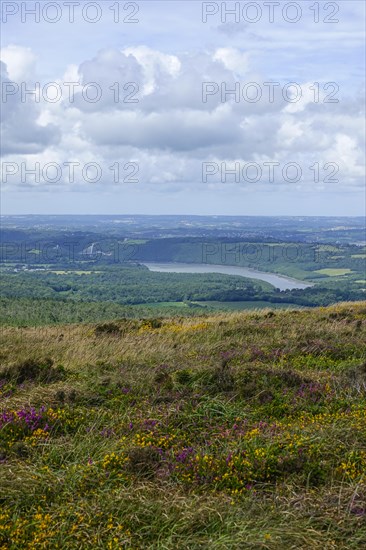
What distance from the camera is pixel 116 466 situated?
634cm

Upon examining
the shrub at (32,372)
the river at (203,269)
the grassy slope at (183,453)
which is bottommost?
the river at (203,269)

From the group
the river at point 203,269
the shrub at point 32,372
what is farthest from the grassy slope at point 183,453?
the river at point 203,269

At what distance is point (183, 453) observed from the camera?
6.62 metres

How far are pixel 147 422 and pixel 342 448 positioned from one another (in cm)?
260

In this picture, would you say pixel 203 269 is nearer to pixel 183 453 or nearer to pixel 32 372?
pixel 32 372

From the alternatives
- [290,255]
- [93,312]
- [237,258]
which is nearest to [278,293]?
[93,312]

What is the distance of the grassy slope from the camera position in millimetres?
5141

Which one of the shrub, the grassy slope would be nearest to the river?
the shrub

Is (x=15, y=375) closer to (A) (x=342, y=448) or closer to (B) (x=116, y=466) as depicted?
(B) (x=116, y=466)

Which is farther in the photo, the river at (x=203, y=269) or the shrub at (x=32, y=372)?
the river at (x=203, y=269)

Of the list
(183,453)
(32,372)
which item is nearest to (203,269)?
(32,372)

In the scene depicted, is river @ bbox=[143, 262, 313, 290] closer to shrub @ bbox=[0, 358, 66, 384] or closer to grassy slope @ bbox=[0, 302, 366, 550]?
shrub @ bbox=[0, 358, 66, 384]

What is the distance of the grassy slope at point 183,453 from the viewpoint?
16.9ft

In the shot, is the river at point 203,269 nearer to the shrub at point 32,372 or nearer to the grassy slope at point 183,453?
the shrub at point 32,372
